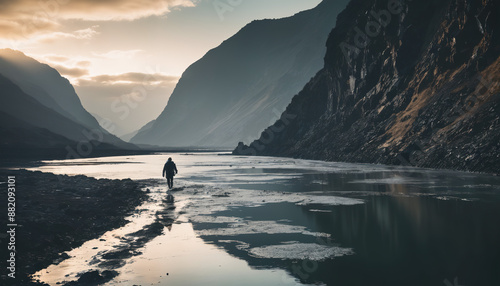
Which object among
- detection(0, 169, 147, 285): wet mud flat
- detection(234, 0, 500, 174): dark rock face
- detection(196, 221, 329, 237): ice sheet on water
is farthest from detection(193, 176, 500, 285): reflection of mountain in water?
detection(234, 0, 500, 174): dark rock face

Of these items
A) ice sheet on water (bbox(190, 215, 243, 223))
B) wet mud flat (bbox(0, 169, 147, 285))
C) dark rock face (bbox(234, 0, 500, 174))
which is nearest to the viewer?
wet mud flat (bbox(0, 169, 147, 285))

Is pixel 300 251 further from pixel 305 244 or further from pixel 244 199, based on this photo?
pixel 244 199

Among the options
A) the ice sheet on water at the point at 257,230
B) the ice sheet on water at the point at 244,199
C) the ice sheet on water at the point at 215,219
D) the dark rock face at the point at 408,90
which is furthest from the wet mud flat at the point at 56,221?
the dark rock face at the point at 408,90

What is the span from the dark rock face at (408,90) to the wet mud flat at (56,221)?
117ft

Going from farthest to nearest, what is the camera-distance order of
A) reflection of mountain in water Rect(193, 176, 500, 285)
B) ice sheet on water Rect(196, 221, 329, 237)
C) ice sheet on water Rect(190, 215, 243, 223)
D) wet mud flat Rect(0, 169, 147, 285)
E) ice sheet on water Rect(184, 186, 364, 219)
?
ice sheet on water Rect(184, 186, 364, 219) → ice sheet on water Rect(190, 215, 243, 223) → ice sheet on water Rect(196, 221, 329, 237) → wet mud flat Rect(0, 169, 147, 285) → reflection of mountain in water Rect(193, 176, 500, 285)

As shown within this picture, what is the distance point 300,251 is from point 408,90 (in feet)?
223

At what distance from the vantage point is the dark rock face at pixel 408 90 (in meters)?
51.6

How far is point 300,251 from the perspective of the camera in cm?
1397

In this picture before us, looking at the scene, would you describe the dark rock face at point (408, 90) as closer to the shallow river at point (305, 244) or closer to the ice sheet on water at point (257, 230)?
the shallow river at point (305, 244)

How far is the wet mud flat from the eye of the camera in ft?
43.7

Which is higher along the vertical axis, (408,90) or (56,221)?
(408,90)

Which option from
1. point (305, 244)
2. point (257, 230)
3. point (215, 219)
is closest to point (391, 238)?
point (305, 244)

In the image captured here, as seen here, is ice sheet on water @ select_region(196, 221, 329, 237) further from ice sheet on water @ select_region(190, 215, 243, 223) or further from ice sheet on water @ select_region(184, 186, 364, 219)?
ice sheet on water @ select_region(184, 186, 364, 219)

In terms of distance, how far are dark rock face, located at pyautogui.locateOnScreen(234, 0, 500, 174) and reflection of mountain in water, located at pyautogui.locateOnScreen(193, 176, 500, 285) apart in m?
24.5
